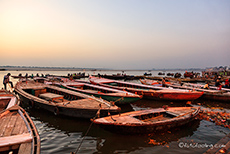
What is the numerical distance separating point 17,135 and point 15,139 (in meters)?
0.35

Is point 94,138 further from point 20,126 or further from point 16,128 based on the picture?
point 16,128

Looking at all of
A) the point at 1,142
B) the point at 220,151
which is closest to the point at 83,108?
the point at 1,142

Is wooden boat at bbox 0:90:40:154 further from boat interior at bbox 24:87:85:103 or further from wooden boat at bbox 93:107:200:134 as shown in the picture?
boat interior at bbox 24:87:85:103

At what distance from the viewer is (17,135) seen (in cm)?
462

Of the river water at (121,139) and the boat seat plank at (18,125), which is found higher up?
the boat seat plank at (18,125)

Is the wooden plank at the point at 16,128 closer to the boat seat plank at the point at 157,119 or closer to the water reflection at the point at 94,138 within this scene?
the water reflection at the point at 94,138

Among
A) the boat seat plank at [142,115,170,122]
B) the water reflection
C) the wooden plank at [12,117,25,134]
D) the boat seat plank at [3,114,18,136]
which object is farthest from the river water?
the boat seat plank at [3,114,18,136]

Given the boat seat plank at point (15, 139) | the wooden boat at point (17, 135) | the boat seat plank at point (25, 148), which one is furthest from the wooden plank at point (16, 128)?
the boat seat plank at point (25, 148)

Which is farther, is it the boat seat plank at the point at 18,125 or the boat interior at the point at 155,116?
the boat interior at the point at 155,116

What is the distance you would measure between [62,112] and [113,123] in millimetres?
4770

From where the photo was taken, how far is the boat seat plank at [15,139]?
4069mm

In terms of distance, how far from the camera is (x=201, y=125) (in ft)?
32.0

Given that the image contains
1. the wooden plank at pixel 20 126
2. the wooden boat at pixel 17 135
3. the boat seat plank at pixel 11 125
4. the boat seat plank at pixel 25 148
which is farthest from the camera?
the wooden plank at pixel 20 126

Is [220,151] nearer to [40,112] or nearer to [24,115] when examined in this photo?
[24,115]
